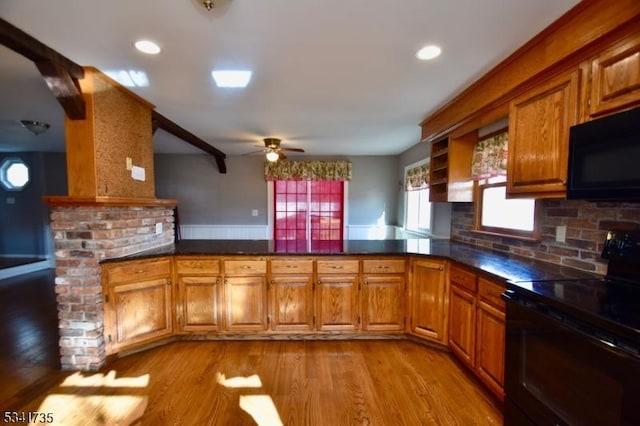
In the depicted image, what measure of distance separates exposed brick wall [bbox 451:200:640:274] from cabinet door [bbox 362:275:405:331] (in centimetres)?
108

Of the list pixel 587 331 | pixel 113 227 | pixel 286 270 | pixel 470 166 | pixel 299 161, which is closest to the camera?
pixel 587 331

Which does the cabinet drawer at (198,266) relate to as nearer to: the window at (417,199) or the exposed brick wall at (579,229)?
the exposed brick wall at (579,229)

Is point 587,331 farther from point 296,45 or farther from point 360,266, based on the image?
point 296,45

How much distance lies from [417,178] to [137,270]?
3.92m

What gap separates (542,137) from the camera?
67.7 inches

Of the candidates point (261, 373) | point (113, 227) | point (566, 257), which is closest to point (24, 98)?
point (113, 227)

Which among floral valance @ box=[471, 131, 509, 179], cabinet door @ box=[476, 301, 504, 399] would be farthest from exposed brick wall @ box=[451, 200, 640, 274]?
cabinet door @ box=[476, 301, 504, 399]

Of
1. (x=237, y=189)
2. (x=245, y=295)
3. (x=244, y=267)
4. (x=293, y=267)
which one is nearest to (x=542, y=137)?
(x=293, y=267)

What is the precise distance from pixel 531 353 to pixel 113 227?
9.85ft

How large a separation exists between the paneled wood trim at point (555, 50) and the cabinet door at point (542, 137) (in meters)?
0.09

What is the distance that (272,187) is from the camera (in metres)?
5.71

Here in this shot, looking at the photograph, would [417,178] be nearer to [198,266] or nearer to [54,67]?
[198,266]

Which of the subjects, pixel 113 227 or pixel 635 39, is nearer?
pixel 635 39

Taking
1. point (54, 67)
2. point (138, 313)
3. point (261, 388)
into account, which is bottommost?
point (261, 388)
